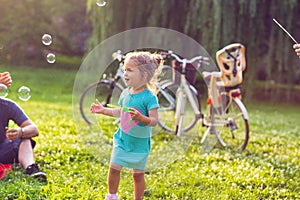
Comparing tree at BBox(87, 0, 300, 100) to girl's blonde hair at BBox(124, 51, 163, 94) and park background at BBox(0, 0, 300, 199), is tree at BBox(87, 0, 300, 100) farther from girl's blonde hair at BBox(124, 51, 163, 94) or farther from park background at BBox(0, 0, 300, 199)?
girl's blonde hair at BBox(124, 51, 163, 94)

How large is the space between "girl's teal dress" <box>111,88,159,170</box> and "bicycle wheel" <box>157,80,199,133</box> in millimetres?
3183

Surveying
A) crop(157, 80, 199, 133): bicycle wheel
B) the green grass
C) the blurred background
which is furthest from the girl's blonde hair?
the blurred background

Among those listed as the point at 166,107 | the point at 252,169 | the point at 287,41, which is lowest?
the point at 252,169

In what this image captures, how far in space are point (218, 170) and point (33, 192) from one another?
1.84 meters

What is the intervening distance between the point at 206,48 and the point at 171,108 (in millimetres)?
4697

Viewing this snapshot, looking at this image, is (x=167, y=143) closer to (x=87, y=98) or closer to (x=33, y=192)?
(x=87, y=98)

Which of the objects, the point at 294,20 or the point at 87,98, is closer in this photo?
the point at 87,98

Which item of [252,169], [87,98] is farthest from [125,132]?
[87,98]

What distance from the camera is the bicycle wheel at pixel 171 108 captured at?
6.70m

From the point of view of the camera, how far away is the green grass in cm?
405

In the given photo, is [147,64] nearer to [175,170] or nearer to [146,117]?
[146,117]

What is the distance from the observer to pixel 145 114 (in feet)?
11.5

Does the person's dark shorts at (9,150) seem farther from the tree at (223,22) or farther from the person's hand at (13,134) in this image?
the tree at (223,22)

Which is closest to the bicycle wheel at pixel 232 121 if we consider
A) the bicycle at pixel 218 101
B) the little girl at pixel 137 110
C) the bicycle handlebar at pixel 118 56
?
the bicycle at pixel 218 101
